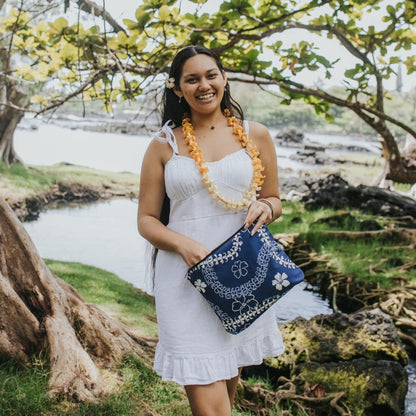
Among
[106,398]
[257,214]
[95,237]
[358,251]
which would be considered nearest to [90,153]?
[95,237]

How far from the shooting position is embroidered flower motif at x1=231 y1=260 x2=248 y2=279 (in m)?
1.92

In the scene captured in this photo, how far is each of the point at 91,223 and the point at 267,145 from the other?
9.23 meters

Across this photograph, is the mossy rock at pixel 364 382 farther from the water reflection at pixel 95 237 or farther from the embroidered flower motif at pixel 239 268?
the water reflection at pixel 95 237

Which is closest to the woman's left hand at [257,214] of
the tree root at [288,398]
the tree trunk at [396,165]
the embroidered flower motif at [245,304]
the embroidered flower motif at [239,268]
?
the embroidered flower motif at [239,268]

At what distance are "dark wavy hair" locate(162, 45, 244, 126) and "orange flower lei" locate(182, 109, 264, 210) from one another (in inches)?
2.0

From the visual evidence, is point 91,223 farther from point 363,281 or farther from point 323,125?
point 323,125

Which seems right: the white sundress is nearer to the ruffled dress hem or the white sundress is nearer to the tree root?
the ruffled dress hem

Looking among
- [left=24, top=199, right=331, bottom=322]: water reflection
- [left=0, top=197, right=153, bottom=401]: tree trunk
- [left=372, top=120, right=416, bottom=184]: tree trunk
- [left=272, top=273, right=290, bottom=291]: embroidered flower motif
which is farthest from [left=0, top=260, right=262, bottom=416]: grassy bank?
[left=372, top=120, right=416, bottom=184]: tree trunk

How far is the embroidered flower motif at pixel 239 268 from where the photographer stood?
6.29ft

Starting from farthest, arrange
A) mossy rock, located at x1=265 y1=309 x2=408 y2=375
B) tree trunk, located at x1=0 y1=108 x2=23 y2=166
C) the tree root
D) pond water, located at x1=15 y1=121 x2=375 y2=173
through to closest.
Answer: pond water, located at x1=15 y1=121 x2=375 y2=173, tree trunk, located at x1=0 y1=108 x2=23 y2=166, mossy rock, located at x1=265 y1=309 x2=408 y2=375, the tree root

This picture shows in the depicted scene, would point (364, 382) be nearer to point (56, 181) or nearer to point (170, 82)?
point (170, 82)

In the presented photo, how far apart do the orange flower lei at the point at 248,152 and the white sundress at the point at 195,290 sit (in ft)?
0.08

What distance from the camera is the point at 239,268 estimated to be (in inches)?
75.6

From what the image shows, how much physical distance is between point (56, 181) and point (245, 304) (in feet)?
40.7
